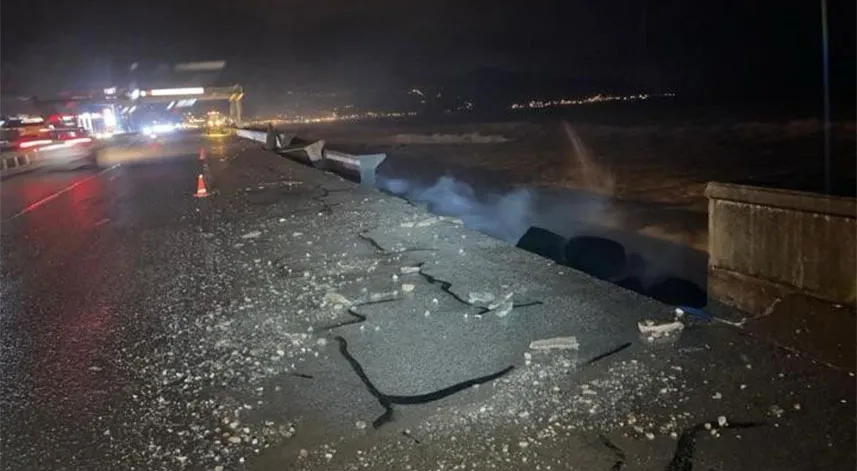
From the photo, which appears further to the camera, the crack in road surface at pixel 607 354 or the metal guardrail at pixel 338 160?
the metal guardrail at pixel 338 160

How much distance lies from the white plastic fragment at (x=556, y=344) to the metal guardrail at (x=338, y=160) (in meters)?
14.2

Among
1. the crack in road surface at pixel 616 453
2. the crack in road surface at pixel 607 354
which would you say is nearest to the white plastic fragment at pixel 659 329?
the crack in road surface at pixel 607 354

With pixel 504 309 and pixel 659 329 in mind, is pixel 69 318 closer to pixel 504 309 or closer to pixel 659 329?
pixel 504 309

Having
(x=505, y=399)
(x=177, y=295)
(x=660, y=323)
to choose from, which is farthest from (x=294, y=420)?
(x=177, y=295)

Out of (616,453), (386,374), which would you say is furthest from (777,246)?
(386,374)

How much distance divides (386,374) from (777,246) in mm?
3798

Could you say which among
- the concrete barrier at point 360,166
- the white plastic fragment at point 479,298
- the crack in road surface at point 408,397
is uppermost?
the concrete barrier at point 360,166

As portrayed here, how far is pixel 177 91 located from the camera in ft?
231

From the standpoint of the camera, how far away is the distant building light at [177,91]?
227 feet

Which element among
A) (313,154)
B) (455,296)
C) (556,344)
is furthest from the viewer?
(313,154)

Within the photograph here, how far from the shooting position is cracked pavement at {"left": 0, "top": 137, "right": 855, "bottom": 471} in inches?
142

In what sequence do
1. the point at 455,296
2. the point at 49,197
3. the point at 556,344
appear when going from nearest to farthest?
the point at 556,344 → the point at 455,296 → the point at 49,197

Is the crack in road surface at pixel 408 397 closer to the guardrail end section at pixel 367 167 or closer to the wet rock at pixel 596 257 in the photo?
the wet rock at pixel 596 257

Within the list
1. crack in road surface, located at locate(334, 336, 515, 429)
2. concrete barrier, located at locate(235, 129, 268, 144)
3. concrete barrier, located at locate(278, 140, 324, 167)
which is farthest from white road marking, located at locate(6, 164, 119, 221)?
concrete barrier, located at locate(235, 129, 268, 144)
